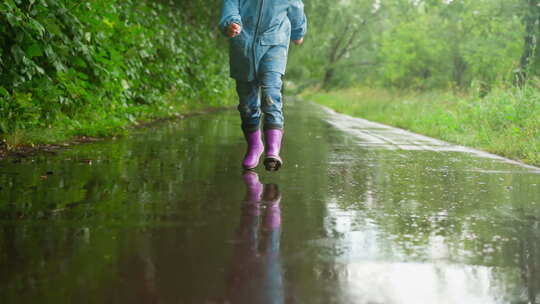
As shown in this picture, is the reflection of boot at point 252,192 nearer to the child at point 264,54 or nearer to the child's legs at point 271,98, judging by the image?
the child at point 264,54

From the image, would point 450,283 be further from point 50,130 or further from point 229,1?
point 50,130

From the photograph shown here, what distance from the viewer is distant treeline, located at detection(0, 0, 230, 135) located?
5.66 metres

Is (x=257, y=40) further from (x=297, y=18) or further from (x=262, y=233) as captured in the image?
(x=262, y=233)

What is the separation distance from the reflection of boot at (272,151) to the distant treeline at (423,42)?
10060 millimetres

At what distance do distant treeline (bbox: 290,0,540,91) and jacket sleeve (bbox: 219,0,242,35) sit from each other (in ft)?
33.8

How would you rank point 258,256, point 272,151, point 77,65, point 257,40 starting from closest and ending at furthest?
point 258,256
point 272,151
point 257,40
point 77,65

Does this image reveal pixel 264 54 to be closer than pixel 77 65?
Yes

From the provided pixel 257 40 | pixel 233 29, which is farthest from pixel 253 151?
pixel 233 29

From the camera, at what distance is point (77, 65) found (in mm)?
7012

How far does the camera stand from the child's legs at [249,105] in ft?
20.0

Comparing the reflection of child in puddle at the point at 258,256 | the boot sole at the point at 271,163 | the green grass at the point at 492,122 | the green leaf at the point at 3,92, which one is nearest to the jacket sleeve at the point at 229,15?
the boot sole at the point at 271,163

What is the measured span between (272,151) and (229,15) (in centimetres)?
125

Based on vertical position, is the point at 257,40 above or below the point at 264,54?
above

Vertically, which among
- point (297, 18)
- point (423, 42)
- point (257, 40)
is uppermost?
point (423, 42)
